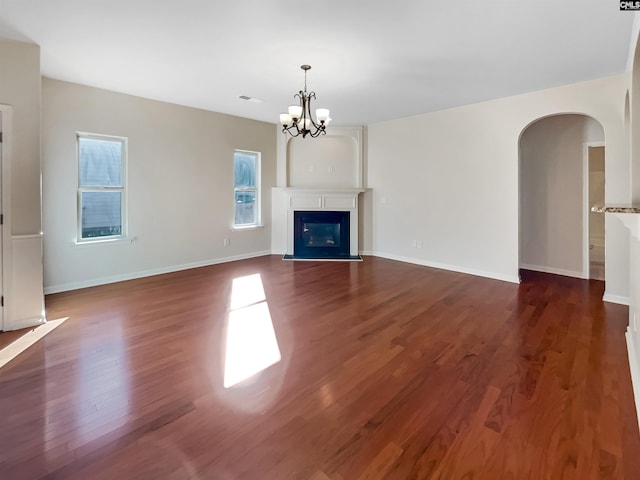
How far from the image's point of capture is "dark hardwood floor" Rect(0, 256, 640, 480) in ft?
5.06

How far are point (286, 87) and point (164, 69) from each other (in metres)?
1.47

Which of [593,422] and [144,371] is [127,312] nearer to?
[144,371]

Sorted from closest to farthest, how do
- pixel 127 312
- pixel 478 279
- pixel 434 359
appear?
pixel 434 359
pixel 127 312
pixel 478 279

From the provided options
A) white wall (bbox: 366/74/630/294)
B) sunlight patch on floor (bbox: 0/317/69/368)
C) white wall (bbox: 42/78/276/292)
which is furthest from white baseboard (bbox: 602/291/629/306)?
sunlight patch on floor (bbox: 0/317/69/368)

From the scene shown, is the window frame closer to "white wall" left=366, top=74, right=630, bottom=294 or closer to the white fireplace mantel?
the white fireplace mantel

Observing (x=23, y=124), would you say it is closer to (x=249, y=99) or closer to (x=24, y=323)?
(x=24, y=323)

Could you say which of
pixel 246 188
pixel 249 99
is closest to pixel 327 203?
pixel 246 188

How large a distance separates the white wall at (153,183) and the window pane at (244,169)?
Result: 0.20 meters

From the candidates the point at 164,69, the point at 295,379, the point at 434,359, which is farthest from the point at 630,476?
the point at 164,69

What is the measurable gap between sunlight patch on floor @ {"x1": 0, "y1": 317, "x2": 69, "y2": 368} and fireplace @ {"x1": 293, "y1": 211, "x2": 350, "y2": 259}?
161 inches

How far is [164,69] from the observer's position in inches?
149

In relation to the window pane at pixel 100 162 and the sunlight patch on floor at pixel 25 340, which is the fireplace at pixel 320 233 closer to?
the window pane at pixel 100 162

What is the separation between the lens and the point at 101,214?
4.68 m

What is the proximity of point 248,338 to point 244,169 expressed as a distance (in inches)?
169
